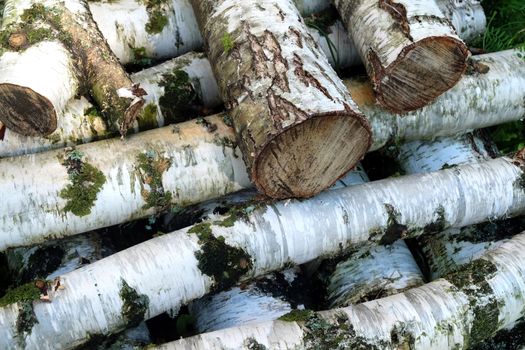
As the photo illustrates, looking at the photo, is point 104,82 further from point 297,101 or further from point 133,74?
point 297,101

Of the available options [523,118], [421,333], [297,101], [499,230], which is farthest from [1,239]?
[523,118]

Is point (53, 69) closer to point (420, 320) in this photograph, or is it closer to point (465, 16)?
point (420, 320)

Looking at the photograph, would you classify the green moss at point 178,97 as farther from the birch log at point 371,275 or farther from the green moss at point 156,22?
the birch log at point 371,275

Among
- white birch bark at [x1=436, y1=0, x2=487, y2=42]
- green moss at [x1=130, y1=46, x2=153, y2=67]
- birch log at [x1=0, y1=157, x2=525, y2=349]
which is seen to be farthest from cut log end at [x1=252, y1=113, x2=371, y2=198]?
white birch bark at [x1=436, y1=0, x2=487, y2=42]

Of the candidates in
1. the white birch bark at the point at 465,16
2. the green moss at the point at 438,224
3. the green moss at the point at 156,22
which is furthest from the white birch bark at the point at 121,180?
the white birch bark at the point at 465,16

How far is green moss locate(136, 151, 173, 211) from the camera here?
3.34 m

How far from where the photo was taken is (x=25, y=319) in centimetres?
283

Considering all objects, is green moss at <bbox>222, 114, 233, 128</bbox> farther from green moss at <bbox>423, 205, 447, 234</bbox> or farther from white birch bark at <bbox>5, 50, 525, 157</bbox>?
green moss at <bbox>423, 205, 447, 234</bbox>

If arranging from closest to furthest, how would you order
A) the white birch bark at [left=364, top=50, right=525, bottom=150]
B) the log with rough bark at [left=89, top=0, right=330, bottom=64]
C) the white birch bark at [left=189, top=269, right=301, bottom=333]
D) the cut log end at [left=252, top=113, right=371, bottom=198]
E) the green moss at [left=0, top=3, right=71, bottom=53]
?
the cut log end at [left=252, top=113, right=371, bottom=198] < the white birch bark at [left=189, top=269, right=301, bottom=333] < the green moss at [left=0, top=3, right=71, bottom=53] < the white birch bark at [left=364, top=50, right=525, bottom=150] < the log with rough bark at [left=89, top=0, right=330, bottom=64]

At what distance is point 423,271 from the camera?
12.7 feet

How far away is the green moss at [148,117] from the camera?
368cm

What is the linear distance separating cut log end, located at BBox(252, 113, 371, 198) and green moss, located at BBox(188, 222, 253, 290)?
0.33m

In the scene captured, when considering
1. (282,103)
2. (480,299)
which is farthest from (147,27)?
(480,299)

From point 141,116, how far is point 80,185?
0.61 meters
